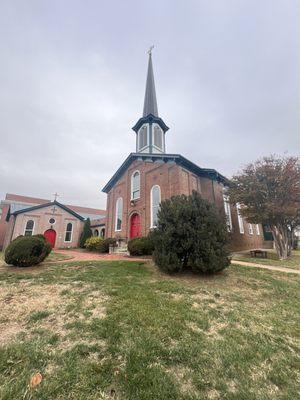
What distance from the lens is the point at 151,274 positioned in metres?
7.84

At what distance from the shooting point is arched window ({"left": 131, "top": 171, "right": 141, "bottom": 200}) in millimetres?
18906

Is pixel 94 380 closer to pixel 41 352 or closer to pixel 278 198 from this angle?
pixel 41 352

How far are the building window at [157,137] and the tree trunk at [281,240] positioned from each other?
1324 centimetres

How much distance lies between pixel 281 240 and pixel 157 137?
48.9 ft

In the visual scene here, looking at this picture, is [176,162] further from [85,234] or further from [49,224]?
[49,224]

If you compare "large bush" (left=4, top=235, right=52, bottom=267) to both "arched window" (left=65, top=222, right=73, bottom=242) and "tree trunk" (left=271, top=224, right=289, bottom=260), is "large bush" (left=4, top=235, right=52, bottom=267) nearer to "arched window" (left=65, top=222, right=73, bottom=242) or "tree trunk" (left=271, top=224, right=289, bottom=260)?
"tree trunk" (left=271, top=224, right=289, bottom=260)

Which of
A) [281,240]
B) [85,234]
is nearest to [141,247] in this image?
[281,240]

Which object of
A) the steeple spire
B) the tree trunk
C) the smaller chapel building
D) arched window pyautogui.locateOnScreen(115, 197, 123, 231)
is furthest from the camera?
the smaller chapel building

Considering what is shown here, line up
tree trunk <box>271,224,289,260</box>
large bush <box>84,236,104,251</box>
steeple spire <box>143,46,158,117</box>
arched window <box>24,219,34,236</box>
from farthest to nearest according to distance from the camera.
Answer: arched window <box>24,219,34,236</box>, steeple spire <box>143,46,158,117</box>, large bush <box>84,236,104,251</box>, tree trunk <box>271,224,289,260</box>

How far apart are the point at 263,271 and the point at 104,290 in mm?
7223

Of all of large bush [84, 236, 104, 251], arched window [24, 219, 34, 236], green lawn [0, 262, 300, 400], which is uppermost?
arched window [24, 219, 34, 236]

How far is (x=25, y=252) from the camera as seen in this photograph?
8469mm

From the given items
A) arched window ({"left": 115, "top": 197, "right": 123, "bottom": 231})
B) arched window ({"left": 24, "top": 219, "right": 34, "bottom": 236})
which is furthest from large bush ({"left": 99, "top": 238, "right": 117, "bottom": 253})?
arched window ({"left": 24, "top": 219, "right": 34, "bottom": 236})

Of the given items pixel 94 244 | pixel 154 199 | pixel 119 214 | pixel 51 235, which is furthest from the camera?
pixel 51 235
